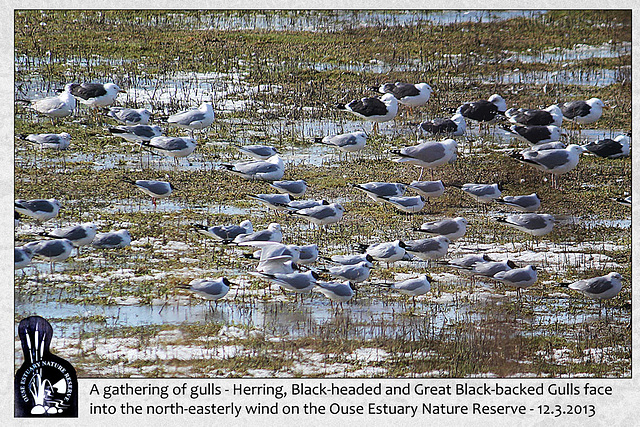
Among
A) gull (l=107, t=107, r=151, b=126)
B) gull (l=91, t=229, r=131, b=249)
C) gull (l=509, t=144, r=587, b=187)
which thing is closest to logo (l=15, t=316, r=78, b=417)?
gull (l=91, t=229, r=131, b=249)

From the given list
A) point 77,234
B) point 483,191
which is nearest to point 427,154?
point 483,191

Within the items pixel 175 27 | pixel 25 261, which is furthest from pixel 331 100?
pixel 25 261

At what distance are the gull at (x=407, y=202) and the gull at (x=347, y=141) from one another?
1.65 meters

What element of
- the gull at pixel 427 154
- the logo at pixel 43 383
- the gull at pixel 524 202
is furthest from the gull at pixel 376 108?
the logo at pixel 43 383

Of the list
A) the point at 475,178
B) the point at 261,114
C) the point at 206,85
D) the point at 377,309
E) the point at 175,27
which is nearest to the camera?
the point at 377,309

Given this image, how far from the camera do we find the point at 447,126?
1179 cm

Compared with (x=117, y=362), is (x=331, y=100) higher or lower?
higher

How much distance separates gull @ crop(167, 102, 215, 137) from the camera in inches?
451

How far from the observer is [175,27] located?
52.4 ft

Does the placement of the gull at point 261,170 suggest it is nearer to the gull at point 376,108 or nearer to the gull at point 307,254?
the gull at point 307,254

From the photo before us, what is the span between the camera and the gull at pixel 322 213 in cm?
909

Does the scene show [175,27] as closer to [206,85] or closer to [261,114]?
[206,85]

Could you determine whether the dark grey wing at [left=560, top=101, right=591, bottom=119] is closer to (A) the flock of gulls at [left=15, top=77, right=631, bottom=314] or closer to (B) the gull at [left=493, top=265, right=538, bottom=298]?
(A) the flock of gulls at [left=15, top=77, right=631, bottom=314]

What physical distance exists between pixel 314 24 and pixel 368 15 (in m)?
1.20
